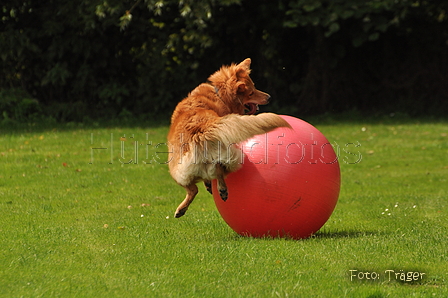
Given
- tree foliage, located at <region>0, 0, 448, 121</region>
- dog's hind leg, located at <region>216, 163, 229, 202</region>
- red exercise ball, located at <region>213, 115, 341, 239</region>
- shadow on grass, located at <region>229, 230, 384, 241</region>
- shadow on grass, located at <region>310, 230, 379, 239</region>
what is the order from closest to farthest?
dog's hind leg, located at <region>216, 163, 229, 202</region>, red exercise ball, located at <region>213, 115, 341, 239</region>, shadow on grass, located at <region>229, 230, 384, 241</region>, shadow on grass, located at <region>310, 230, 379, 239</region>, tree foliage, located at <region>0, 0, 448, 121</region>

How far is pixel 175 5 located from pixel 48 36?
397 cm

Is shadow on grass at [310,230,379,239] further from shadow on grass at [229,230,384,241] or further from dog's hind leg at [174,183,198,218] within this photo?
dog's hind leg at [174,183,198,218]

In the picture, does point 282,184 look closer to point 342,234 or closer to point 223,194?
point 223,194

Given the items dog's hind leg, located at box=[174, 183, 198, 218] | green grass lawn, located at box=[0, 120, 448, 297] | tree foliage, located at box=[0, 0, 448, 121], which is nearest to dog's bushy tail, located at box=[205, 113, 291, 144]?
dog's hind leg, located at box=[174, 183, 198, 218]

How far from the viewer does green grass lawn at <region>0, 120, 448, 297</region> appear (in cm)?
525

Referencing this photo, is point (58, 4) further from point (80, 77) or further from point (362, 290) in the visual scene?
point (362, 290)

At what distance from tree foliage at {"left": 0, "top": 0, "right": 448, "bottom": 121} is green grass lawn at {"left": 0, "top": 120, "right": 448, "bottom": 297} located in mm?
5711

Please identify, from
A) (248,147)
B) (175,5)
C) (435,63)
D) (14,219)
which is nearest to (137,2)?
(175,5)

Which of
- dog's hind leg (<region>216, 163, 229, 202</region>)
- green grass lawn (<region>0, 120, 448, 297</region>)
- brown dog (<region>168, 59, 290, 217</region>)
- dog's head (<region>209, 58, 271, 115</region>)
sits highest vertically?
dog's head (<region>209, 58, 271, 115</region>)

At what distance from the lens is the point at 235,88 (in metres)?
7.51

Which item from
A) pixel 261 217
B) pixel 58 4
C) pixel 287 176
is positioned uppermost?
pixel 58 4

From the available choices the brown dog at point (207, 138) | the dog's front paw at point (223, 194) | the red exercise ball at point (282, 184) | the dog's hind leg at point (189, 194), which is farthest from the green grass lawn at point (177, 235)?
the brown dog at point (207, 138)

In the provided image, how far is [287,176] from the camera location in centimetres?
654

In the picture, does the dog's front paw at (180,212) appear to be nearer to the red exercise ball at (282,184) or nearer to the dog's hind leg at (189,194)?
the dog's hind leg at (189,194)
